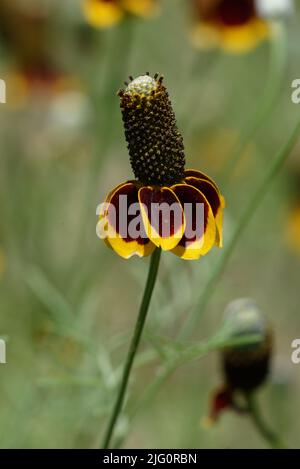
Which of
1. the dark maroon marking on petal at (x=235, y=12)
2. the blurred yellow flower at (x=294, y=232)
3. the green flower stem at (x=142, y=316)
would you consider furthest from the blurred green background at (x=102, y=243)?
the green flower stem at (x=142, y=316)

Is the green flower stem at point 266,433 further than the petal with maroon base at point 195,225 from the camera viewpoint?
Yes

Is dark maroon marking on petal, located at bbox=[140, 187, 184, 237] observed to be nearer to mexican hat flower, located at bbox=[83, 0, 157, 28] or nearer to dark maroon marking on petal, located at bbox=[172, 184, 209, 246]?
dark maroon marking on petal, located at bbox=[172, 184, 209, 246]

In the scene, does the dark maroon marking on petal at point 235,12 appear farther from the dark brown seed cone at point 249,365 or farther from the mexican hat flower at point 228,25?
the dark brown seed cone at point 249,365

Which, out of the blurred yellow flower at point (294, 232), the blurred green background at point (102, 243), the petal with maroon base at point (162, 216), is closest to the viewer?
the petal with maroon base at point (162, 216)

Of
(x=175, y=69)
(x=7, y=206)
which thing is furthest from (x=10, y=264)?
(x=175, y=69)

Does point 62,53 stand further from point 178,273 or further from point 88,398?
point 88,398

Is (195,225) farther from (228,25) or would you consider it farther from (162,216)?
(228,25)

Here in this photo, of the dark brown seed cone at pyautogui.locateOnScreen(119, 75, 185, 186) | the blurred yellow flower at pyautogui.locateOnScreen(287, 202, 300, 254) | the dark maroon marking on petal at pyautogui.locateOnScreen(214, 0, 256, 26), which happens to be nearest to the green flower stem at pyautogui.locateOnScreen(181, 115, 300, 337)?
the dark brown seed cone at pyautogui.locateOnScreen(119, 75, 185, 186)
